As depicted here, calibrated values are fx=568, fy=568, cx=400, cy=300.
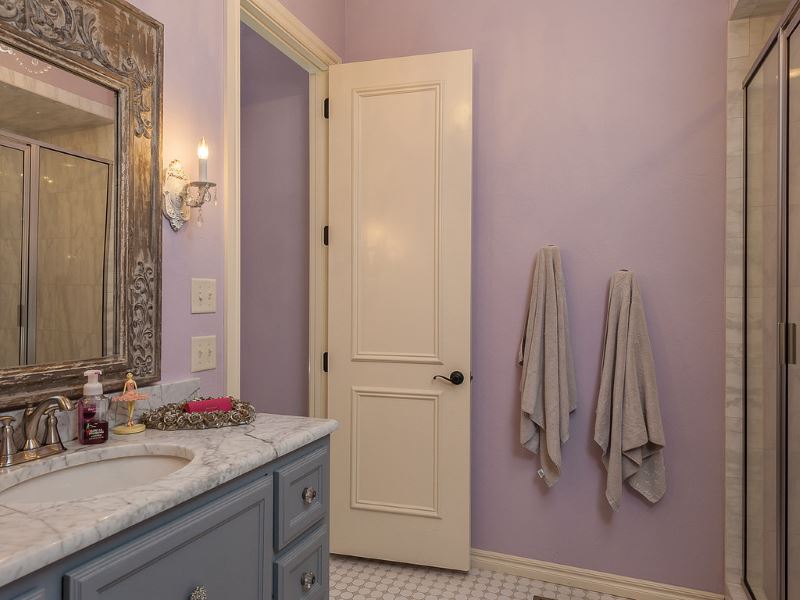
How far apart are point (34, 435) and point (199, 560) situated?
449mm

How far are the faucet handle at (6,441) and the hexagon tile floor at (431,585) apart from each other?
4.85 feet

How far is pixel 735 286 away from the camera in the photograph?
83.7 inches

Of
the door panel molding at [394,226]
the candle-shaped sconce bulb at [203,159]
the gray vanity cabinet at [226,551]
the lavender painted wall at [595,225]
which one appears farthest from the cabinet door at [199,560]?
the lavender painted wall at [595,225]

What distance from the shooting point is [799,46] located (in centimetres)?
158

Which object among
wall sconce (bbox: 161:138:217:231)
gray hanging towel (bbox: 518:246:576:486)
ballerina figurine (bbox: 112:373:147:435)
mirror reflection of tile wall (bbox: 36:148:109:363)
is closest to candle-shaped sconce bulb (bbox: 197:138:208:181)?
wall sconce (bbox: 161:138:217:231)

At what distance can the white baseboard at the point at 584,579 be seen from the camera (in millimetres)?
2229

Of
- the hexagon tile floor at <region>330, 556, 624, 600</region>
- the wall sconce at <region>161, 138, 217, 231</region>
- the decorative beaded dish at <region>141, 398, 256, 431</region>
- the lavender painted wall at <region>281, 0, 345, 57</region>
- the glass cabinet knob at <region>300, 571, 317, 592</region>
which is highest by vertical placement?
the lavender painted wall at <region>281, 0, 345, 57</region>

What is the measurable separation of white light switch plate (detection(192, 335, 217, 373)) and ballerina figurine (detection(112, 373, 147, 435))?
0.99 ft

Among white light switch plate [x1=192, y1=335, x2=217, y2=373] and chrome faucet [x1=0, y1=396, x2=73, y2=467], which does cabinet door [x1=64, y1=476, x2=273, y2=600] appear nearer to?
chrome faucet [x1=0, y1=396, x2=73, y2=467]

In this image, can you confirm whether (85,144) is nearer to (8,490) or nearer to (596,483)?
(8,490)

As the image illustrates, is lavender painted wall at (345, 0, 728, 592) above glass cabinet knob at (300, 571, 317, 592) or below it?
above

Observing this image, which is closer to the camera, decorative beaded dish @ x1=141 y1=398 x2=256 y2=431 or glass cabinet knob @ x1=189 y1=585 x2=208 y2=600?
glass cabinet knob @ x1=189 y1=585 x2=208 y2=600

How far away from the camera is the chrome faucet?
3.64 feet

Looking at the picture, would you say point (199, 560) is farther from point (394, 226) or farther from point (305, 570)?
point (394, 226)
